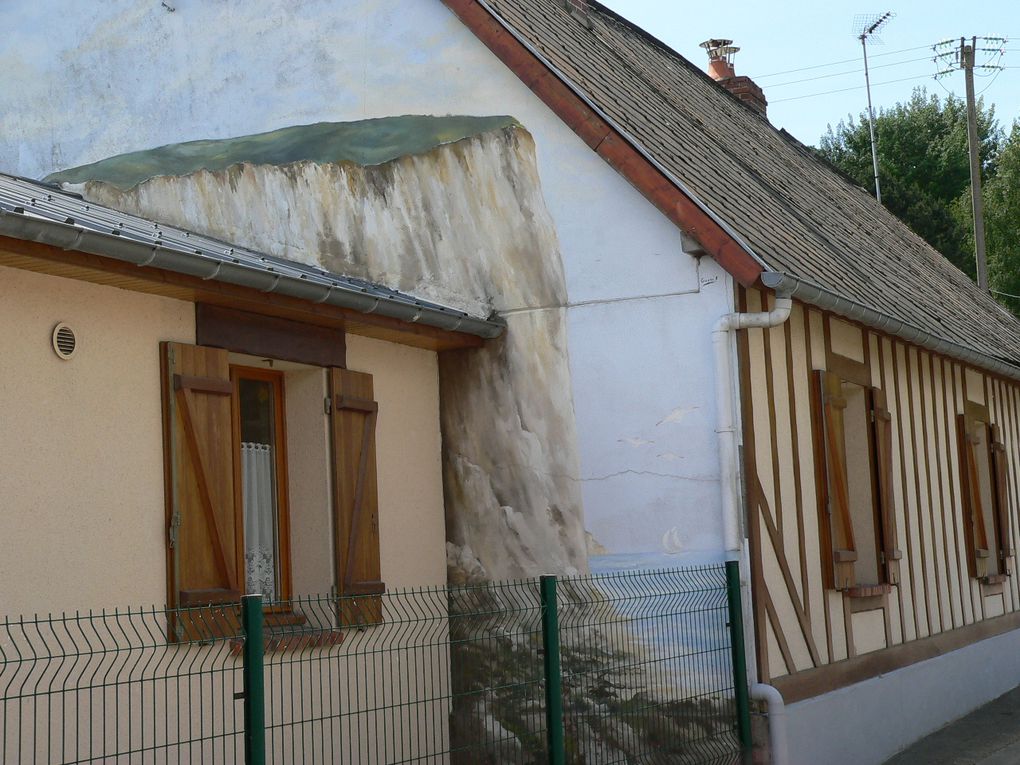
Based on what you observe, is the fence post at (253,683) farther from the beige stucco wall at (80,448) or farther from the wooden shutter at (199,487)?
the wooden shutter at (199,487)

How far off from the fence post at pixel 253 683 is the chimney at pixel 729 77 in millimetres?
14240

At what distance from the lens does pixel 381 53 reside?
410 inches

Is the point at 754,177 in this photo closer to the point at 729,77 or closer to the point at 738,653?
the point at 738,653

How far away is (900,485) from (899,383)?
93cm

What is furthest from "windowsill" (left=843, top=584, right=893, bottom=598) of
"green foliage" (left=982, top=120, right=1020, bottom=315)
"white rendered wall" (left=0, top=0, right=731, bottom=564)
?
"green foliage" (left=982, top=120, right=1020, bottom=315)

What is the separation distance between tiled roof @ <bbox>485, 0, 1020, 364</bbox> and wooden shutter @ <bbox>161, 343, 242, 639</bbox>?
3221 millimetres

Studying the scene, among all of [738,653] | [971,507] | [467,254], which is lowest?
[738,653]

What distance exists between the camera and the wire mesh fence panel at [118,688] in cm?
618

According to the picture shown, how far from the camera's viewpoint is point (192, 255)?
7191 mm

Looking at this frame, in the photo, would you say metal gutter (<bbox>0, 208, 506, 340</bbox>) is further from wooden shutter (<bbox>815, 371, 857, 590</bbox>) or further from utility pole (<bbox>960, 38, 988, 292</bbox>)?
utility pole (<bbox>960, 38, 988, 292</bbox>)

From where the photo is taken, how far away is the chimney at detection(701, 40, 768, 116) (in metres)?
18.7

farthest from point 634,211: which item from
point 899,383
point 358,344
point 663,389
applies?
point 899,383

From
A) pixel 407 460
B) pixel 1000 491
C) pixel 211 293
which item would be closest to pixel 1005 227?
pixel 1000 491

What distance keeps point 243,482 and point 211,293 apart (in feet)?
4.17
